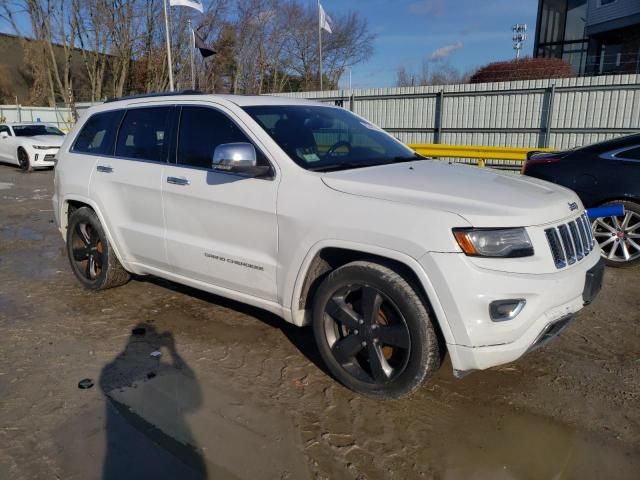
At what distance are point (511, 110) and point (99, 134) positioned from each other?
39.9 ft

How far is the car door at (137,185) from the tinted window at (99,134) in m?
0.10

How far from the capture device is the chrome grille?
2.79 meters

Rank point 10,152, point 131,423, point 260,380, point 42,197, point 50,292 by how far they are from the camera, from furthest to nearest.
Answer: point 10,152 < point 42,197 < point 50,292 < point 260,380 < point 131,423

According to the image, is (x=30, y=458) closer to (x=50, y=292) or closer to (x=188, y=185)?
(x=188, y=185)

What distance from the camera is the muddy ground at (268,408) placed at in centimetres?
251

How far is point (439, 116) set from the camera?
15383 millimetres

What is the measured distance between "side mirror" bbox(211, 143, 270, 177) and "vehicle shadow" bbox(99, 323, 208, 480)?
137cm

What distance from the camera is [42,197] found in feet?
35.7

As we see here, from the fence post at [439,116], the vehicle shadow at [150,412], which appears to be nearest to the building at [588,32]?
the fence post at [439,116]

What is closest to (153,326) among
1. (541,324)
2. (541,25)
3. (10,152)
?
(541,324)

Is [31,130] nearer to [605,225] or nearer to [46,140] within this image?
[46,140]

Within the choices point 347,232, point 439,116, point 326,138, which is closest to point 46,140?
point 439,116

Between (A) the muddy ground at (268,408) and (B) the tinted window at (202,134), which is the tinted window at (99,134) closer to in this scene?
(B) the tinted window at (202,134)

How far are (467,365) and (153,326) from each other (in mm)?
2589
